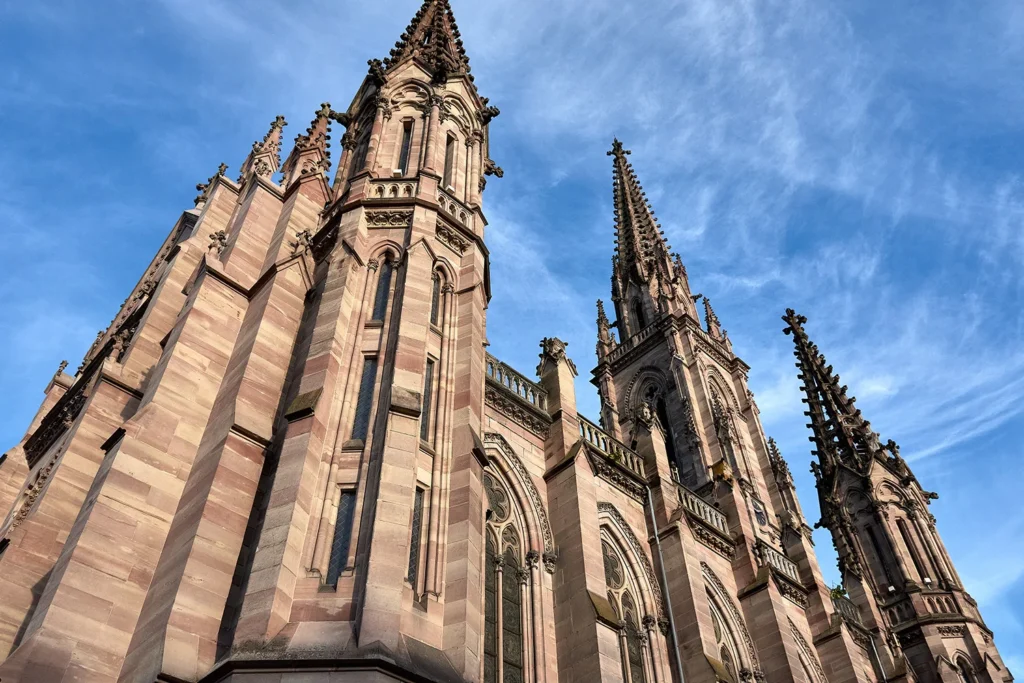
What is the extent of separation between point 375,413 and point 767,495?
26.3 meters

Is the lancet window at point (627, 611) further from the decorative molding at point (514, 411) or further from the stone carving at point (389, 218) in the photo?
the stone carving at point (389, 218)

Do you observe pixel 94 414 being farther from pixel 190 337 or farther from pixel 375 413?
pixel 375 413

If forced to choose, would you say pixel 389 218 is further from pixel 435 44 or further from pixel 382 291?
pixel 435 44

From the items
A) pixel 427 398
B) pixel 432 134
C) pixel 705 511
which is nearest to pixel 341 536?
pixel 427 398

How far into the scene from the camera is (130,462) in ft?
34.6

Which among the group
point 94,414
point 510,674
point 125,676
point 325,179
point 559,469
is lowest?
point 125,676

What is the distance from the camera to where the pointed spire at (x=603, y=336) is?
4241cm

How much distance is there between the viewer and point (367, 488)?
32.4ft

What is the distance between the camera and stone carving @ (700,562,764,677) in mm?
20625

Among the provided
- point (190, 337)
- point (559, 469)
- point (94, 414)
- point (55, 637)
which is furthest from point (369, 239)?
point (55, 637)

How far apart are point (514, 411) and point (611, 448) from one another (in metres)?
4.48

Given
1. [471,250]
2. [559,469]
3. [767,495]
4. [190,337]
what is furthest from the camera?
[767,495]

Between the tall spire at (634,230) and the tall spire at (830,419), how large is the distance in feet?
40.2

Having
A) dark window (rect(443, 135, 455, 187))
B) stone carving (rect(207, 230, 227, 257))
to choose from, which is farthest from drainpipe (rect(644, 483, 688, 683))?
stone carving (rect(207, 230, 227, 257))
